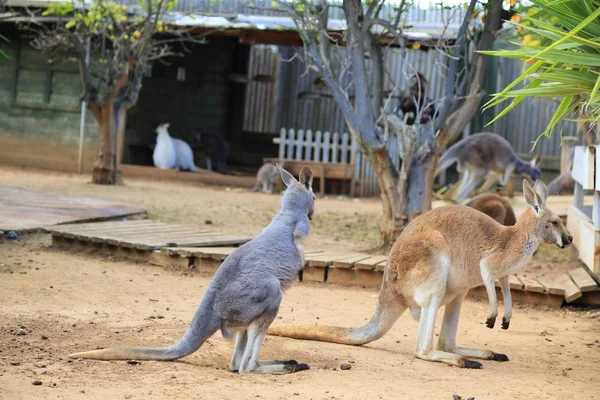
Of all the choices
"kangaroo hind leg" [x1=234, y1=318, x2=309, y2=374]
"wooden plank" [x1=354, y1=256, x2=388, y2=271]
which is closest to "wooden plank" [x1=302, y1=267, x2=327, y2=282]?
"wooden plank" [x1=354, y1=256, x2=388, y2=271]

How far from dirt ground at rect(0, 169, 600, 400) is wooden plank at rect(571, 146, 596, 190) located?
1.10 meters

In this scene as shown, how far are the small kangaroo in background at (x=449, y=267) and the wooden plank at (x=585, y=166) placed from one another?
1940 millimetres

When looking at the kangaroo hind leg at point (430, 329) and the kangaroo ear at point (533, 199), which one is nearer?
the kangaroo hind leg at point (430, 329)

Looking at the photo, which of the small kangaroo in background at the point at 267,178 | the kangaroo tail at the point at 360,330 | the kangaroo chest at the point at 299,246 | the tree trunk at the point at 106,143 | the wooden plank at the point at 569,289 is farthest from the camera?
the small kangaroo in background at the point at 267,178

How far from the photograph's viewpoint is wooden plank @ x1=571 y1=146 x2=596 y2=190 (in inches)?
281

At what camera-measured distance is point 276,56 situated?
65.8ft

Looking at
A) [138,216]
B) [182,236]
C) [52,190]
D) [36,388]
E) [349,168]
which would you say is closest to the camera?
[36,388]

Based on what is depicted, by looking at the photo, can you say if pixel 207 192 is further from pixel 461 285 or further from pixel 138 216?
pixel 461 285

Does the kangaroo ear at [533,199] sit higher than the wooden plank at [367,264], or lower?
higher

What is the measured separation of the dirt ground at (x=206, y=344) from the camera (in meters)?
4.18

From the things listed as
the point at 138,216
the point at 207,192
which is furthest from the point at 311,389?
the point at 207,192

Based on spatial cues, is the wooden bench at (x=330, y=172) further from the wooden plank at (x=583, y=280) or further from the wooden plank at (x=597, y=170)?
the wooden plank at (x=597, y=170)

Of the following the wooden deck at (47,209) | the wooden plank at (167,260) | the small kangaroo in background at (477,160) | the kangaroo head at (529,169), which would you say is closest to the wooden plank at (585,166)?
the wooden plank at (167,260)

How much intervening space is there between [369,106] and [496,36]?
151 cm
